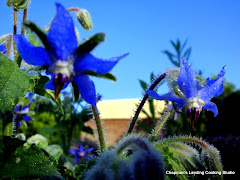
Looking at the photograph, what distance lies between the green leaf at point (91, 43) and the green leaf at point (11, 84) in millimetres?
152

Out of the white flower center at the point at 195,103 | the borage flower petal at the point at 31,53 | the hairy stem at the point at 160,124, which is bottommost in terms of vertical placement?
the hairy stem at the point at 160,124

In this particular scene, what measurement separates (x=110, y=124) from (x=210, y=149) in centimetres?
679

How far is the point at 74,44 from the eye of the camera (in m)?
0.59

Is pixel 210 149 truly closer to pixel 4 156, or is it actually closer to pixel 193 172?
pixel 193 172

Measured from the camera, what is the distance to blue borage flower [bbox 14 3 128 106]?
22.5 inches

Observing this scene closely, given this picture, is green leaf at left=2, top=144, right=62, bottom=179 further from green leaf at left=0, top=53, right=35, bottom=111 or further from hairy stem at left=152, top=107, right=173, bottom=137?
hairy stem at left=152, top=107, right=173, bottom=137

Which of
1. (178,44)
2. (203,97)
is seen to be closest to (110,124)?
(178,44)

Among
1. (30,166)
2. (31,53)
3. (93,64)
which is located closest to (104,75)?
(93,64)

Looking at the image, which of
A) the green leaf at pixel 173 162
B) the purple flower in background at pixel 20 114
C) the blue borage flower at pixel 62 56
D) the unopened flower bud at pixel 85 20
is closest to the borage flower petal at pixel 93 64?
the blue borage flower at pixel 62 56

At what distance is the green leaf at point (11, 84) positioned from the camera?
0.65 metres

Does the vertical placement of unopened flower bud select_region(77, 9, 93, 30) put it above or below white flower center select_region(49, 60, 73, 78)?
above

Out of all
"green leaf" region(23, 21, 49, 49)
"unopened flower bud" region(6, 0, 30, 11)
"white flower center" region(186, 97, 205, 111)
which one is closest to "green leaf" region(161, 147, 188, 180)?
"white flower center" region(186, 97, 205, 111)

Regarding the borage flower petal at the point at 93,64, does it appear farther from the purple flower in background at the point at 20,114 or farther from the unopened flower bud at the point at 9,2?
the purple flower in background at the point at 20,114

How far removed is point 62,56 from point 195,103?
335 mm
